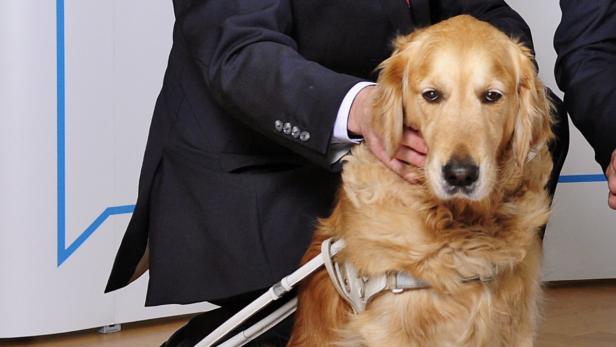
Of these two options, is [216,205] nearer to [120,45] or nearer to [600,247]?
[120,45]

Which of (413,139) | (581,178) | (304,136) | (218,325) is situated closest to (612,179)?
(413,139)

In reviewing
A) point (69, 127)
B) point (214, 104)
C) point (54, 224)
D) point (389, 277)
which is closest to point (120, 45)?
point (69, 127)

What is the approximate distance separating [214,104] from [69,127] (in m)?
1.41

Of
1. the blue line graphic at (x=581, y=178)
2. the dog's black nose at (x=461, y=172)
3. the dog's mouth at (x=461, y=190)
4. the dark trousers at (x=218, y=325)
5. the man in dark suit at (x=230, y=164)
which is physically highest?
the dog's black nose at (x=461, y=172)

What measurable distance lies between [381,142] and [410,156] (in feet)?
0.17

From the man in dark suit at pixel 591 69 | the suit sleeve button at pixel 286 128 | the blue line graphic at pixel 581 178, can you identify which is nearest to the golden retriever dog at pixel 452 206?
the suit sleeve button at pixel 286 128

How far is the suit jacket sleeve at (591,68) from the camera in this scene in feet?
6.91

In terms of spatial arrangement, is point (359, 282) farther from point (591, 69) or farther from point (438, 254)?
point (591, 69)

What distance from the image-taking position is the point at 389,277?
165cm

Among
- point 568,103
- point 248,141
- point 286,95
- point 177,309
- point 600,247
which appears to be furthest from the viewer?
point 600,247

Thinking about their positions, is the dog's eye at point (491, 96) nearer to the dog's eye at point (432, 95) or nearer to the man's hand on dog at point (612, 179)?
the dog's eye at point (432, 95)

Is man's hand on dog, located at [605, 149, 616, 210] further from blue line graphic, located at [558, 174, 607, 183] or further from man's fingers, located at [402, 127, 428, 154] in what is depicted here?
blue line graphic, located at [558, 174, 607, 183]

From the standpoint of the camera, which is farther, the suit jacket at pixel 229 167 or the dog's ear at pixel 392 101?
the suit jacket at pixel 229 167

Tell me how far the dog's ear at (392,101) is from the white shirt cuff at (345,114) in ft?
0.21
